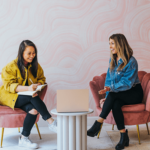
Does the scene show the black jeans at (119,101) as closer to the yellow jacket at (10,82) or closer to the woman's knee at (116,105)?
the woman's knee at (116,105)

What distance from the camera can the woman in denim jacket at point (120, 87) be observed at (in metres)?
2.10

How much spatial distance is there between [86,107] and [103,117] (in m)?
0.37

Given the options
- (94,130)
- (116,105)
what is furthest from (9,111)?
(116,105)

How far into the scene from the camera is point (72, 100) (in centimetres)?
181

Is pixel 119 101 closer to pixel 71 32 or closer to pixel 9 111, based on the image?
pixel 9 111

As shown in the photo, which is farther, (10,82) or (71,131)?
(10,82)

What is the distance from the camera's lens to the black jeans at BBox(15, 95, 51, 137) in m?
2.10

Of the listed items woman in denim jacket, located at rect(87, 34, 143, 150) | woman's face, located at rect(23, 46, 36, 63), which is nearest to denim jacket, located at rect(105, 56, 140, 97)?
woman in denim jacket, located at rect(87, 34, 143, 150)

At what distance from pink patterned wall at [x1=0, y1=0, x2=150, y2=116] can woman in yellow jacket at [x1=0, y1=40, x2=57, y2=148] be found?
1.89 ft

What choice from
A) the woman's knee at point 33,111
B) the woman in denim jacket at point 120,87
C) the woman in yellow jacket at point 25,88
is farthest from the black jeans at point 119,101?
the woman's knee at point 33,111

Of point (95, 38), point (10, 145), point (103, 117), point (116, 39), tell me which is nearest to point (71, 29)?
point (95, 38)

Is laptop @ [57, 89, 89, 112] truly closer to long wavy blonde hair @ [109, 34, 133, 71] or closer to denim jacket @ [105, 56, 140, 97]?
denim jacket @ [105, 56, 140, 97]

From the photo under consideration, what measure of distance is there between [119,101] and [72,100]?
0.61m

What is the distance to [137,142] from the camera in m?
2.26
